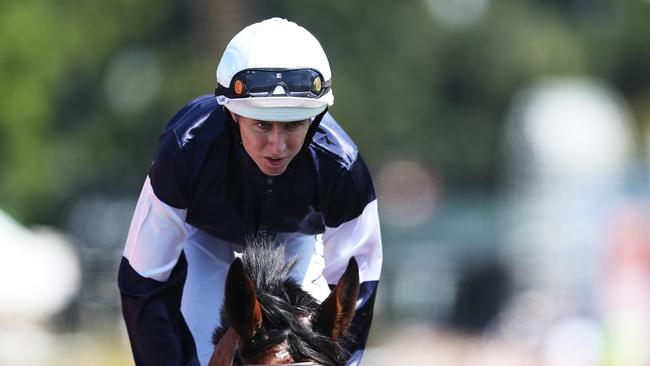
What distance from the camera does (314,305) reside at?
416cm

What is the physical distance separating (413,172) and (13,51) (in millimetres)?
8401

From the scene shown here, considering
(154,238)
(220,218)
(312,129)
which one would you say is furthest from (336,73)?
(154,238)

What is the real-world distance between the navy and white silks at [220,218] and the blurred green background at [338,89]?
8291 millimetres

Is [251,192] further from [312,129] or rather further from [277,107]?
[277,107]

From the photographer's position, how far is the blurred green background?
19375mm

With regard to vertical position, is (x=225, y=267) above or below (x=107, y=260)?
above

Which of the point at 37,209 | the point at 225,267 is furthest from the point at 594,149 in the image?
the point at 225,267

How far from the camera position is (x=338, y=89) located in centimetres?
2378

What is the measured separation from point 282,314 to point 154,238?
2.52ft

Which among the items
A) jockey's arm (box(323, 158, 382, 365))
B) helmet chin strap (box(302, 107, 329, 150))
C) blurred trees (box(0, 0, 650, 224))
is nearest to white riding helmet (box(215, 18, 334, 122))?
helmet chin strap (box(302, 107, 329, 150))

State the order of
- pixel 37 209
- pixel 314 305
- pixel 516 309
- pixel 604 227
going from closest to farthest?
pixel 314 305 → pixel 604 227 → pixel 516 309 → pixel 37 209

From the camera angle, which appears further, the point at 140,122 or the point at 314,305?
the point at 140,122

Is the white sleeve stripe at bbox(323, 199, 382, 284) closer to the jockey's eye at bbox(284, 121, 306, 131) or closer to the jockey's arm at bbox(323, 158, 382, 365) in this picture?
the jockey's arm at bbox(323, 158, 382, 365)

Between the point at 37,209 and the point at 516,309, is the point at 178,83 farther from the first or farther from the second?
the point at 516,309
